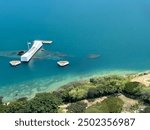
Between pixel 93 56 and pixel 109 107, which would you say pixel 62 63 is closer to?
pixel 93 56

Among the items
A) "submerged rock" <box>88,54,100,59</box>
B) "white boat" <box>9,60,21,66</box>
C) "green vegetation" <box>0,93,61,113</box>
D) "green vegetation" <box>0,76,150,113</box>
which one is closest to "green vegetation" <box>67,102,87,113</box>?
"green vegetation" <box>0,76,150,113</box>

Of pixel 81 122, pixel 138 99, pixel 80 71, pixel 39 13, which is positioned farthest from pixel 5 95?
pixel 81 122

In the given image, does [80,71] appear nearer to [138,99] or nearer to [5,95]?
[5,95]

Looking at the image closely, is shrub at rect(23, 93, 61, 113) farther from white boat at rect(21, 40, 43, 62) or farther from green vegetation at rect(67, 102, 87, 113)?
white boat at rect(21, 40, 43, 62)

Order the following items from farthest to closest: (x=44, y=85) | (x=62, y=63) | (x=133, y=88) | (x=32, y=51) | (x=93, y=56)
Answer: (x=32, y=51) < (x=93, y=56) < (x=62, y=63) < (x=44, y=85) < (x=133, y=88)

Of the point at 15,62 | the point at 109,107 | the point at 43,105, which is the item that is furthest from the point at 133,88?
the point at 15,62
